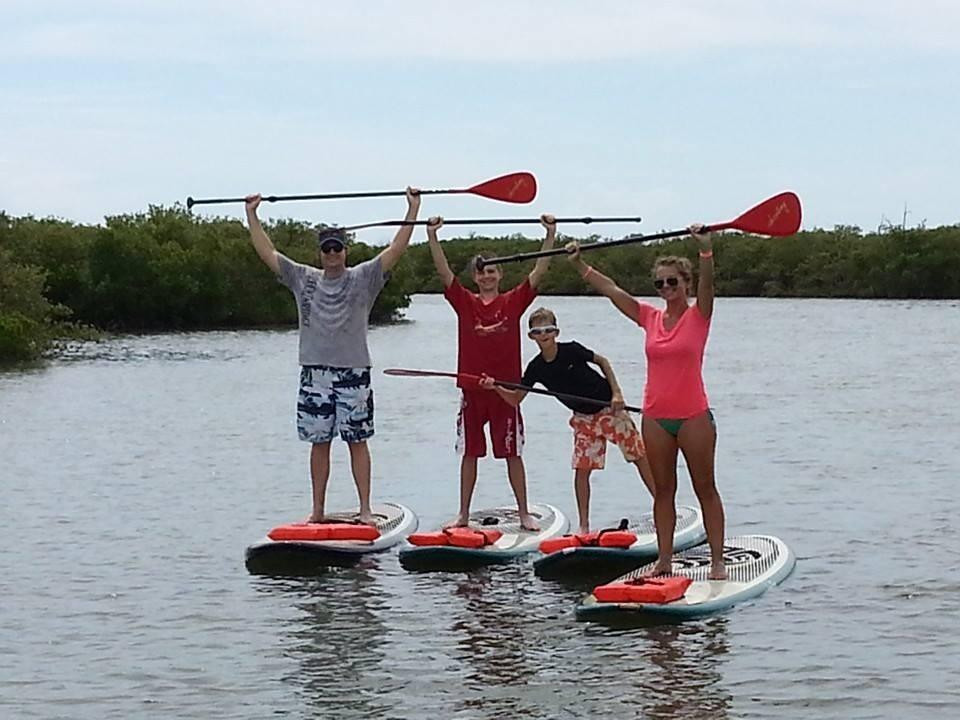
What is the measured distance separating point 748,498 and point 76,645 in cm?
738

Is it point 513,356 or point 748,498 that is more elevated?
point 513,356

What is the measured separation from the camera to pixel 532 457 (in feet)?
61.5

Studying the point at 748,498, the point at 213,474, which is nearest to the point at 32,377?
the point at 213,474

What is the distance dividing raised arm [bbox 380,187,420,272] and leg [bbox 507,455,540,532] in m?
1.53

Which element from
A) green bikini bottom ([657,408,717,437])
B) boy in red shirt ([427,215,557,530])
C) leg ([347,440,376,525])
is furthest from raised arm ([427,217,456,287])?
green bikini bottom ([657,408,717,437])

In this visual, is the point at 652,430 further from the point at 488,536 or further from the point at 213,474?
the point at 213,474

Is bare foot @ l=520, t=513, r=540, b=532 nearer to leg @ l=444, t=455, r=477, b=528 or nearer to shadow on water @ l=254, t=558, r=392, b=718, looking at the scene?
leg @ l=444, t=455, r=477, b=528

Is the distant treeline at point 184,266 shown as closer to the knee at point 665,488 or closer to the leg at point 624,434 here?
the leg at point 624,434

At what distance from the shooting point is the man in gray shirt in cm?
1120

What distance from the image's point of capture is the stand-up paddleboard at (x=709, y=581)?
940 cm

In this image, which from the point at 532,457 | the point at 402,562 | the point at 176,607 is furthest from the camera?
the point at 532,457

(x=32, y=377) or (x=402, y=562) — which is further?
(x=32, y=377)

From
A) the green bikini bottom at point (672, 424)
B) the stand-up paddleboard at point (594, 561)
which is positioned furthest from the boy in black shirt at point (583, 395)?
the green bikini bottom at point (672, 424)

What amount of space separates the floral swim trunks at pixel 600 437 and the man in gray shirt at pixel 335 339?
1407 millimetres
